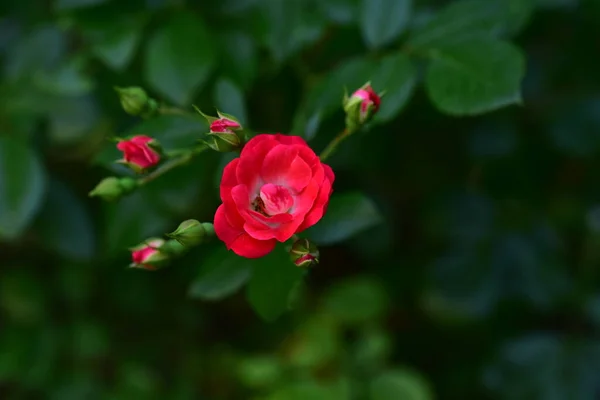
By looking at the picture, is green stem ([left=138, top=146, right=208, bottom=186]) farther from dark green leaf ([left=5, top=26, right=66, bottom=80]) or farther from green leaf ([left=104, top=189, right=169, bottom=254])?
dark green leaf ([left=5, top=26, right=66, bottom=80])

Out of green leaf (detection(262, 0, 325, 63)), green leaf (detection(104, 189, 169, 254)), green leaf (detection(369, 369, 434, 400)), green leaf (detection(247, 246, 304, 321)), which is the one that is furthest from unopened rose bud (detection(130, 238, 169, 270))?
green leaf (detection(369, 369, 434, 400))

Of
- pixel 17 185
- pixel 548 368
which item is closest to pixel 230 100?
pixel 17 185

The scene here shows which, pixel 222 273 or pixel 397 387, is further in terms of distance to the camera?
pixel 397 387

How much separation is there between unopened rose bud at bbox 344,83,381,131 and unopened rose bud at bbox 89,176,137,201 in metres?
0.28

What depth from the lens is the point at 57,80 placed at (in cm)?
114

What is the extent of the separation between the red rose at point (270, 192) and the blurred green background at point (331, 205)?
12 centimetres

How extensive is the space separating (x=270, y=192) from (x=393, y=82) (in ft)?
0.93

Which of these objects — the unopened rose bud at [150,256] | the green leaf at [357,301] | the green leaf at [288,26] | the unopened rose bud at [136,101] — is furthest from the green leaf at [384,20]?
the green leaf at [357,301]

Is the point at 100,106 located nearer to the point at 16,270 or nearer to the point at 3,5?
the point at 3,5

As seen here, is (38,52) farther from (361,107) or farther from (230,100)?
(361,107)

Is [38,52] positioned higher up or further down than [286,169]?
further down

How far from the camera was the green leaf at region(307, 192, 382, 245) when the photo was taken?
0.78 metres

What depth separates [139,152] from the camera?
0.74 metres

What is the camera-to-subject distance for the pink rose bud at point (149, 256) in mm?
735
